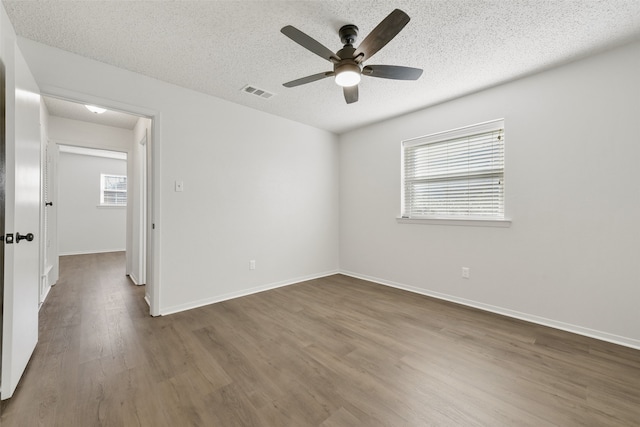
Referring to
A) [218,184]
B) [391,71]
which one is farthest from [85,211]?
[391,71]

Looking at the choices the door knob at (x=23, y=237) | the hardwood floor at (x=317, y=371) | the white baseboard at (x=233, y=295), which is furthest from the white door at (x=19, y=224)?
the white baseboard at (x=233, y=295)

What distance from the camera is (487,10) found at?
178cm

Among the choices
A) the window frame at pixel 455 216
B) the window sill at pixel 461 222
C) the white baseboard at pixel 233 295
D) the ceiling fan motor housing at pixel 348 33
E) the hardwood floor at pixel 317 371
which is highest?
the ceiling fan motor housing at pixel 348 33

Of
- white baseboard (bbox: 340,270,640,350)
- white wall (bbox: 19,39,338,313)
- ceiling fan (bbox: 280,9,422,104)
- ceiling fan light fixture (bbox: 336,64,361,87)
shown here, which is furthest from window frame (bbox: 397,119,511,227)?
ceiling fan light fixture (bbox: 336,64,361,87)

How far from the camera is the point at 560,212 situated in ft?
8.10

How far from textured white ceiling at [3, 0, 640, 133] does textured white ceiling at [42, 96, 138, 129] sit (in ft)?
5.16

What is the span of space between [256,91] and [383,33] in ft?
6.00

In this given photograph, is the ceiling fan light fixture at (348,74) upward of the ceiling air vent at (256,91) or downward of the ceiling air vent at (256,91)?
downward

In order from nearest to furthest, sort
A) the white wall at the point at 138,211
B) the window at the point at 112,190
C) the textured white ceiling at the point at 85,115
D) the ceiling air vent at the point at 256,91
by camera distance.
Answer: the ceiling air vent at the point at 256,91
the textured white ceiling at the point at 85,115
the white wall at the point at 138,211
the window at the point at 112,190

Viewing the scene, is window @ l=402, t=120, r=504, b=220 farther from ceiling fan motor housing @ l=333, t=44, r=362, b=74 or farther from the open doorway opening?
the open doorway opening

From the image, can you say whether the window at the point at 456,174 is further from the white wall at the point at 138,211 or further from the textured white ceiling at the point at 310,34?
the white wall at the point at 138,211

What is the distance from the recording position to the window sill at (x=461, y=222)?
2.82m

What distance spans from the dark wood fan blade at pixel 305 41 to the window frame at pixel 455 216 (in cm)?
206

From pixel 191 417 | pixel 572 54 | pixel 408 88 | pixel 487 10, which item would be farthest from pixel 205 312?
pixel 572 54
